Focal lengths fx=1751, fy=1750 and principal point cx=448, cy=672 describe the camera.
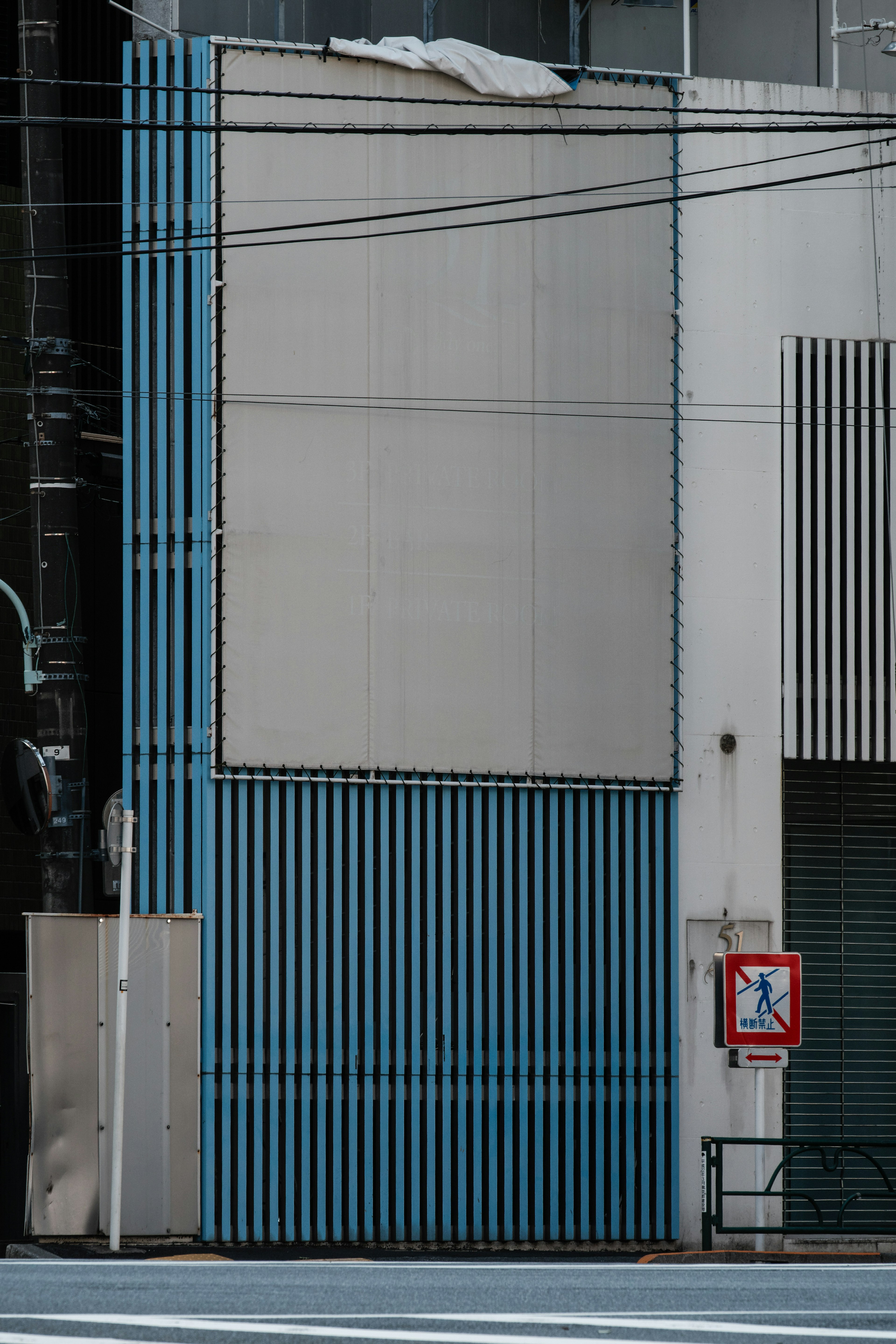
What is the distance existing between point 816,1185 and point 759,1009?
3383mm

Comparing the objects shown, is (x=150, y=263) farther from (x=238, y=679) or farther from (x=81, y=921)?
(x=81, y=921)

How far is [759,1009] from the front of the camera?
15141 mm

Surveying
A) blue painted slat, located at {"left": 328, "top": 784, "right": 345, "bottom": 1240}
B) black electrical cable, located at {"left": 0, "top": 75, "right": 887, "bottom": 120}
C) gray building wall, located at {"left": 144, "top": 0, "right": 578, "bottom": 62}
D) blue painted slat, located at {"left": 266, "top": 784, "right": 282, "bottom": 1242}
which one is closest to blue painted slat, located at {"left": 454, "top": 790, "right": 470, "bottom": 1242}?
blue painted slat, located at {"left": 328, "top": 784, "right": 345, "bottom": 1240}

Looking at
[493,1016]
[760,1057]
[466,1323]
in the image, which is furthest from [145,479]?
[466,1323]

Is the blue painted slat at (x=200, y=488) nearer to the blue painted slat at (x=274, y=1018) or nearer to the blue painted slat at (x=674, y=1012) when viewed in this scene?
the blue painted slat at (x=274, y=1018)

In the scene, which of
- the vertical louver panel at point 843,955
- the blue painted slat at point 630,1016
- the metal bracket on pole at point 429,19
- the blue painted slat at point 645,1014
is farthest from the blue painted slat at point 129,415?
the vertical louver panel at point 843,955

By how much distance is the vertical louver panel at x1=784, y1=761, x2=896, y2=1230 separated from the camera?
Answer: 17.6 m

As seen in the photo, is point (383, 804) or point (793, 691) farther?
point (793, 691)

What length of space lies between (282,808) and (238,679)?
128 centimetres

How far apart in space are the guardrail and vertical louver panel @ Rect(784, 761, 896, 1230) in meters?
0.03

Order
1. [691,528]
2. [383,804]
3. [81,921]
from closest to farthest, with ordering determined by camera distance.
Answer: [81,921] < [383,804] < [691,528]

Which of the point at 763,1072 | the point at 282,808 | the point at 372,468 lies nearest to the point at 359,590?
the point at 372,468

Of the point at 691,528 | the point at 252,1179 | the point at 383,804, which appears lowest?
the point at 252,1179

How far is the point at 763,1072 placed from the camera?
15.9m
